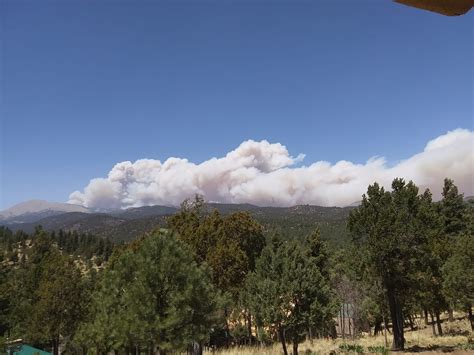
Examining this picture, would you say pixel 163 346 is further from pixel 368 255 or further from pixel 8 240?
pixel 8 240

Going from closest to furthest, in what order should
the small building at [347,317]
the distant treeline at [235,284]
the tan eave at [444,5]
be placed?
the tan eave at [444,5] → the distant treeline at [235,284] → the small building at [347,317]

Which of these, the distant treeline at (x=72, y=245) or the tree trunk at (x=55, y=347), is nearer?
the tree trunk at (x=55, y=347)

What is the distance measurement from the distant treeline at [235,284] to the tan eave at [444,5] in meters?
15.2

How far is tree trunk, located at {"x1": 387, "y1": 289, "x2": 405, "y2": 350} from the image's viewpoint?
27688 millimetres

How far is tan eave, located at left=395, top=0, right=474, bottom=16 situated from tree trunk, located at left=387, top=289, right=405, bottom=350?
98.5 ft

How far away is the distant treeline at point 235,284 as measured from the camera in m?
16.1

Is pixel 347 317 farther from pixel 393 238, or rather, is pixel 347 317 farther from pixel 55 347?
pixel 55 347

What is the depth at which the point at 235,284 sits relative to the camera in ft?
122

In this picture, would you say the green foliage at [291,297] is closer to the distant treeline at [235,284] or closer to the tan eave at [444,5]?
the distant treeline at [235,284]

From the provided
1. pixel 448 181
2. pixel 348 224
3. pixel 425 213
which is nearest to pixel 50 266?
pixel 348 224

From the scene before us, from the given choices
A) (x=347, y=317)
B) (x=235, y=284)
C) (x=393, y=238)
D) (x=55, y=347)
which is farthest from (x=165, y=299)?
(x=347, y=317)

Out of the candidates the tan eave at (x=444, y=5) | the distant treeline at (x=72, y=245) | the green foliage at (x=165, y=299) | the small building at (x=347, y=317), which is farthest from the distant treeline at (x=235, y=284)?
the distant treeline at (x=72, y=245)

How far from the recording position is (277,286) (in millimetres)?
23656

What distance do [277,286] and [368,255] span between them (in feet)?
27.3
